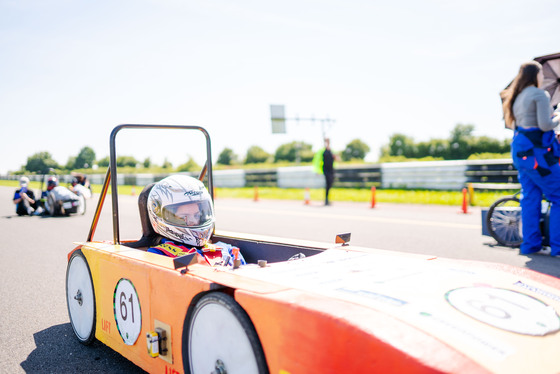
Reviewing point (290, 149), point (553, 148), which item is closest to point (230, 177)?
point (553, 148)

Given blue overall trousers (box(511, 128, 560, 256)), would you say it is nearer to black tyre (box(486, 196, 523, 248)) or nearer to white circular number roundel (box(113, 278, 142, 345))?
black tyre (box(486, 196, 523, 248))

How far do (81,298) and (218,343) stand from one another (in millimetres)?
1728

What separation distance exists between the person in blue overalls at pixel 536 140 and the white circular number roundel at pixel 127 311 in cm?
442

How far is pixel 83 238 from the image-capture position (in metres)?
8.38

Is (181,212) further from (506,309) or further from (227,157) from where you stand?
(227,157)

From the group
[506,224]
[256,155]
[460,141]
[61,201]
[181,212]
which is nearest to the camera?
[181,212]

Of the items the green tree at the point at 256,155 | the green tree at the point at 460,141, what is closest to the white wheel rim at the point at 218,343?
the green tree at the point at 460,141

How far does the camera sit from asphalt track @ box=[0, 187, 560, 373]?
115 inches

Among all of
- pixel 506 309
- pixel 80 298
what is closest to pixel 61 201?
pixel 80 298

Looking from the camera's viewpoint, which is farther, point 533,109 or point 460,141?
point 460,141

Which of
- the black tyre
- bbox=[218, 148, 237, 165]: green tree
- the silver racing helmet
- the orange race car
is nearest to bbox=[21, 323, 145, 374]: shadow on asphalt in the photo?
the orange race car

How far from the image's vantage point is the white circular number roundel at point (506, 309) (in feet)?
4.77

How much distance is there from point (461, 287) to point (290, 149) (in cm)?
12742

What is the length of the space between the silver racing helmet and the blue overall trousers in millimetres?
3816
